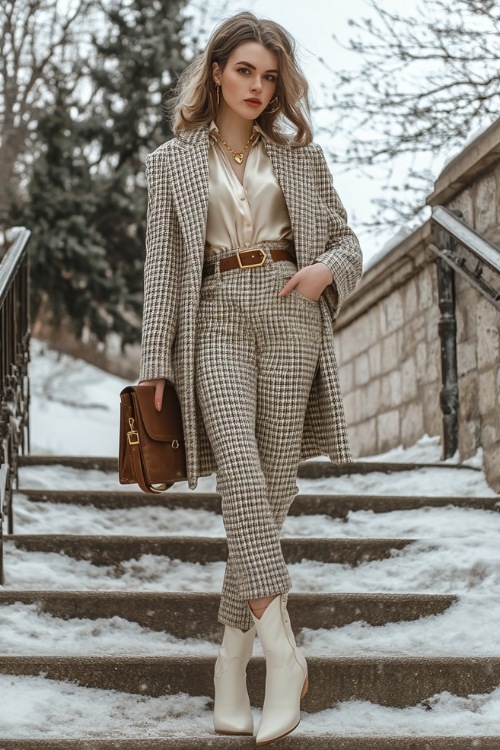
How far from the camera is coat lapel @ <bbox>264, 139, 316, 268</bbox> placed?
243 centimetres

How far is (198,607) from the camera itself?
3.00 metres

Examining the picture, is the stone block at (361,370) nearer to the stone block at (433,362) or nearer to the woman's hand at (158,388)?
the stone block at (433,362)

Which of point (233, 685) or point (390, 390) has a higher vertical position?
point (390, 390)

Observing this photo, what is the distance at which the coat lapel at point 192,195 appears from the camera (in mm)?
2385

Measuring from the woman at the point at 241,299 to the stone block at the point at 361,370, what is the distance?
4032 millimetres

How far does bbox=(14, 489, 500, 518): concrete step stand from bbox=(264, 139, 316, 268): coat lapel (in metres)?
1.67

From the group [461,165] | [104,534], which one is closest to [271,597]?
[104,534]

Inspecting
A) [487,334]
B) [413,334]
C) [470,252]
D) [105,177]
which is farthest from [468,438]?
[105,177]

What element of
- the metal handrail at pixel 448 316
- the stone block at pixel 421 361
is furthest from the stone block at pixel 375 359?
the metal handrail at pixel 448 316

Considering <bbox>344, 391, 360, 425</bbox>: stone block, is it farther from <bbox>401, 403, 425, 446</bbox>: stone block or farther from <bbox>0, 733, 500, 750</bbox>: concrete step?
<bbox>0, 733, 500, 750</bbox>: concrete step

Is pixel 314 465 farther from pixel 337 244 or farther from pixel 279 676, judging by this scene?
pixel 279 676

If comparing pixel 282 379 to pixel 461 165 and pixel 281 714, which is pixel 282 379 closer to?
pixel 281 714

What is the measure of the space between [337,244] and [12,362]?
6.58 feet

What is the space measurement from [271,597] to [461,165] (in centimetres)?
288
